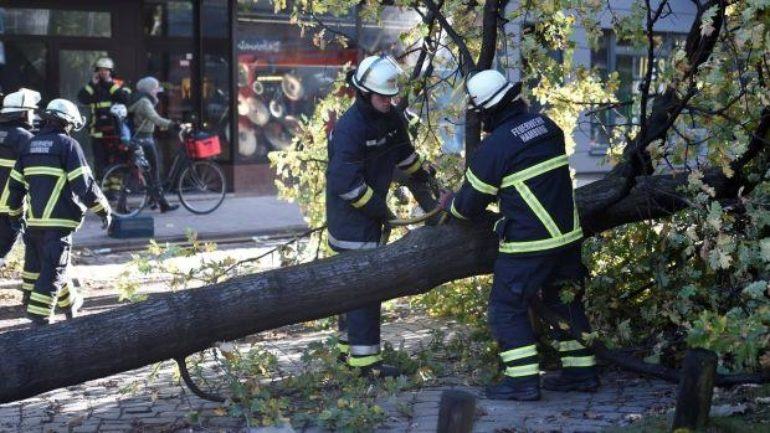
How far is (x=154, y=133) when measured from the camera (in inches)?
667

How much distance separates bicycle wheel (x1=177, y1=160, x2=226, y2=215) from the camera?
1571 centimetres

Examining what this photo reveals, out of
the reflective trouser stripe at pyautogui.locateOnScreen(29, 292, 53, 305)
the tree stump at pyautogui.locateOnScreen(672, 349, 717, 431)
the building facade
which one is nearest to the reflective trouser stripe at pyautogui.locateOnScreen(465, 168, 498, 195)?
the tree stump at pyautogui.locateOnScreen(672, 349, 717, 431)

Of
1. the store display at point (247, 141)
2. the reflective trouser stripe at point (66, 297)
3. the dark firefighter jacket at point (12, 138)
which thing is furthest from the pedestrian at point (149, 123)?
the reflective trouser stripe at point (66, 297)

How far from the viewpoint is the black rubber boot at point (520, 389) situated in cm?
625

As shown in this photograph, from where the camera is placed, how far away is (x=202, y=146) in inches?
637

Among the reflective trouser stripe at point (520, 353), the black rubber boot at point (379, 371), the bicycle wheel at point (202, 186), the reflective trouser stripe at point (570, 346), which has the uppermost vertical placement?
the reflective trouser stripe at point (520, 353)

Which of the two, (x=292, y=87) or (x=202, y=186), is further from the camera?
(x=292, y=87)

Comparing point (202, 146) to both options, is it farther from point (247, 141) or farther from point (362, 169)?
point (362, 169)

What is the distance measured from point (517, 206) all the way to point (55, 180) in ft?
12.2

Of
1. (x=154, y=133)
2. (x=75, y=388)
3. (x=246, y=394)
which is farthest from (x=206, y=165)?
(x=246, y=394)

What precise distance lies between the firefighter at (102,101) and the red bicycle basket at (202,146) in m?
1.04

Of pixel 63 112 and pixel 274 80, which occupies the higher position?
pixel 63 112

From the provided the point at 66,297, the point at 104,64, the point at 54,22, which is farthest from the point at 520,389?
the point at 54,22

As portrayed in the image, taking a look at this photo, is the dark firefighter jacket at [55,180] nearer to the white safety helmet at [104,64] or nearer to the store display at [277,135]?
the white safety helmet at [104,64]
